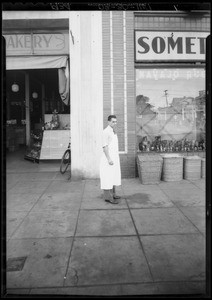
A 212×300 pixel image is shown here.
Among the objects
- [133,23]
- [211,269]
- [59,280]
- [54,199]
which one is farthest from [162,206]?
[133,23]

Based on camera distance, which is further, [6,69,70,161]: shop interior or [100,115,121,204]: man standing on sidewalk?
[6,69,70,161]: shop interior

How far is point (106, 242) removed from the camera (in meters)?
4.31

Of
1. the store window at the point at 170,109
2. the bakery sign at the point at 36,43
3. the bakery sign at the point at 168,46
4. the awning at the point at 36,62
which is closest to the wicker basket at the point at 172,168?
the store window at the point at 170,109

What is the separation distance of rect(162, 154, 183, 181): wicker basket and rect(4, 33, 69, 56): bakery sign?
4.98 m

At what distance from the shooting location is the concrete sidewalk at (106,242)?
324 cm

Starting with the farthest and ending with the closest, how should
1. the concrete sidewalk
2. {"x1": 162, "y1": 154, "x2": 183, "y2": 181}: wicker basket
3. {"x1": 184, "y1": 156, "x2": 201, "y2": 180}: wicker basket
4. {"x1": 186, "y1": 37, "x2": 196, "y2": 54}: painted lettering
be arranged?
{"x1": 186, "y1": 37, "x2": 196, "y2": 54}: painted lettering
{"x1": 184, "y1": 156, "x2": 201, "y2": 180}: wicker basket
{"x1": 162, "y1": 154, "x2": 183, "y2": 181}: wicker basket
the concrete sidewalk

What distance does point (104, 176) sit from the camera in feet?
20.7

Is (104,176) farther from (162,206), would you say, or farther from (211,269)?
(211,269)

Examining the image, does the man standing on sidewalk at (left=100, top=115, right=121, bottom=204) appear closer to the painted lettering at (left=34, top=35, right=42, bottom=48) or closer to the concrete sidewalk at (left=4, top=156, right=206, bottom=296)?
the concrete sidewalk at (left=4, top=156, right=206, bottom=296)

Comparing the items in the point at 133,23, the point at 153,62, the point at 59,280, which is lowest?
the point at 59,280

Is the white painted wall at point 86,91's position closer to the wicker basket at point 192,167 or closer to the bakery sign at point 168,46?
the bakery sign at point 168,46

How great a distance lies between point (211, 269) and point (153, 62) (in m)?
7.41

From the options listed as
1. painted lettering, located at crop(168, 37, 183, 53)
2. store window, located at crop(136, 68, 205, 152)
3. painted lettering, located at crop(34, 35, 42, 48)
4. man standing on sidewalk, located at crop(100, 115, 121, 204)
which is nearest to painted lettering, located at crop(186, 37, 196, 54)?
painted lettering, located at crop(168, 37, 183, 53)

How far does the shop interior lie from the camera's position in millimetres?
15057
